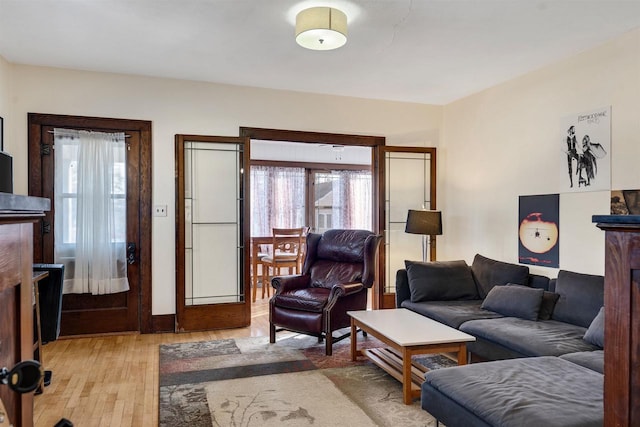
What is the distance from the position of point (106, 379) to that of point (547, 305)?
3.31 meters

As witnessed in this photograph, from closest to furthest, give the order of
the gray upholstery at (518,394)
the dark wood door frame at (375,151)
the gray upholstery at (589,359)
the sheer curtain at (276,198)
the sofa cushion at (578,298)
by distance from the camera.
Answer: the gray upholstery at (518,394), the gray upholstery at (589,359), the sofa cushion at (578,298), the dark wood door frame at (375,151), the sheer curtain at (276,198)

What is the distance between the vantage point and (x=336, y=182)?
325 inches

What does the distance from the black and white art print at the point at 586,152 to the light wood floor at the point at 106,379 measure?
3097 millimetres

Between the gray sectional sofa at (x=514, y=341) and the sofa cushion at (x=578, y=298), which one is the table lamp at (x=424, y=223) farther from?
the sofa cushion at (x=578, y=298)

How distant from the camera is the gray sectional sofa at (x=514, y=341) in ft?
6.25

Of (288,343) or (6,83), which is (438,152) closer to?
(288,343)

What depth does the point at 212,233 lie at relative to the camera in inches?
184

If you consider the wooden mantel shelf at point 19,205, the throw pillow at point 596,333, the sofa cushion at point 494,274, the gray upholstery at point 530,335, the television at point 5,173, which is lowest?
the gray upholstery at point 530,335

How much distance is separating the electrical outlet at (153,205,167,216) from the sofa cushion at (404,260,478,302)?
244cm

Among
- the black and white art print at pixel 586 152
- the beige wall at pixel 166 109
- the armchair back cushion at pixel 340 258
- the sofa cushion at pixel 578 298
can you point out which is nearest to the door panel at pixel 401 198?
the beige wall at pixel 166 109

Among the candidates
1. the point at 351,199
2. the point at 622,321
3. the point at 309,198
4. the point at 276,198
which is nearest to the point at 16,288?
the point at 622,321

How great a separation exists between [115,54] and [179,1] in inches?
50.4

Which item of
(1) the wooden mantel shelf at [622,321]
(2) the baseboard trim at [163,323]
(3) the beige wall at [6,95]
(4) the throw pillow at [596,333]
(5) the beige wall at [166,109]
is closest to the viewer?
(1) the wooden mantel shelf at [622,321]

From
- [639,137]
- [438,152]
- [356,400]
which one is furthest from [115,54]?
[639,137]
